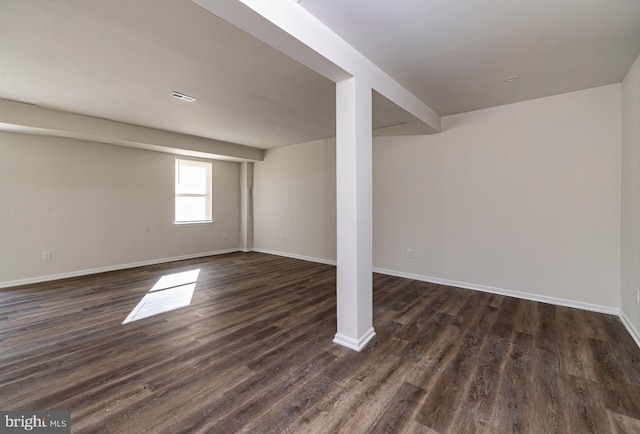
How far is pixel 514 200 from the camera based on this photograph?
3469 millimetres

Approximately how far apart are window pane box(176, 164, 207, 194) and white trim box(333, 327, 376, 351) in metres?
5.12

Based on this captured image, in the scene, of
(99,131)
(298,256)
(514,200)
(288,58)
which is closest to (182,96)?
(288,58)

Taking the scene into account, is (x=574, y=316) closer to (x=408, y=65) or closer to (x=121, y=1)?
(x=408, y=65)

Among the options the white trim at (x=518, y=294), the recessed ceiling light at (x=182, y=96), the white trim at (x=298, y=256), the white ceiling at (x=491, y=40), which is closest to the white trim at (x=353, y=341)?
the white trim at (x=518, y=294)

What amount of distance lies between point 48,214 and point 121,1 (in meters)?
4.20

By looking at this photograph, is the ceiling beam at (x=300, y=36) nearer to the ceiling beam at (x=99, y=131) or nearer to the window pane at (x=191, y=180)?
the ceiling beam at (x=99, y=131)

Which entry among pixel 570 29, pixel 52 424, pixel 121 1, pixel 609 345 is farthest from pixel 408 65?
pixel 52 424

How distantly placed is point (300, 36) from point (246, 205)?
5.46 m

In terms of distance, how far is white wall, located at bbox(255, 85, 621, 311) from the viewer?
298cm

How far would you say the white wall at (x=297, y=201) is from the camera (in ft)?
17.9

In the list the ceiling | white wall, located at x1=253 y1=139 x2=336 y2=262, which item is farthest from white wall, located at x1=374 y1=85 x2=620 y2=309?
white wall, located at x1=253 y1=139 x2=336 y2=262

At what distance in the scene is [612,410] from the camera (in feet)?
5.15

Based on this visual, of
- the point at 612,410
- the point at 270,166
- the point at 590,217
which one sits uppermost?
the point at 270,166

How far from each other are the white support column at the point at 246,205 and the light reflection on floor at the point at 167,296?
2.32m
